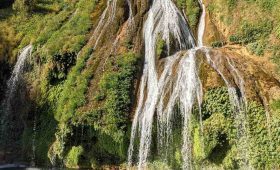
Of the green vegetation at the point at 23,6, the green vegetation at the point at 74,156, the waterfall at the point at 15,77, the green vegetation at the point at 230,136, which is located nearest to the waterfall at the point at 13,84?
the waterfall at the point at 15,77

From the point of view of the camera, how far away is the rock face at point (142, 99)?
80.8 feet

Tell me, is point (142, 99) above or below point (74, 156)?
above

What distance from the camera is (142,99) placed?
1107 inches

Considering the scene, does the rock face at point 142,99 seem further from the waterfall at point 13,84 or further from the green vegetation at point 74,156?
the waterfall at point 13,84

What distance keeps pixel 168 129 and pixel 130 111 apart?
3044mm

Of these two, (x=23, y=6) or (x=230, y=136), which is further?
(x=23, y=6)

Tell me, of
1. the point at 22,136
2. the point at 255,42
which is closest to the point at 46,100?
the point at 22,136

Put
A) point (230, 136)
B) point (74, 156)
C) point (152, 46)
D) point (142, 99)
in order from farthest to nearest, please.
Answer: point (152, 46) < point (74, 156) < point (142, 99) < point (230, 136)

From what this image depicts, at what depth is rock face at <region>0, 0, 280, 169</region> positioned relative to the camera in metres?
24.6

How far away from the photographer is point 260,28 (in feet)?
98.0

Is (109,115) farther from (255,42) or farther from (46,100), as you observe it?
(255,42)

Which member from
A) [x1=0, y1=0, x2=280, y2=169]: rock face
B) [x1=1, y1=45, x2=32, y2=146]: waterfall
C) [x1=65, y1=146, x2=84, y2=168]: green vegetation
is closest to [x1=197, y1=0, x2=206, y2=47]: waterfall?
[x1=0, y1=0, x2=280, y2=169]: rock face

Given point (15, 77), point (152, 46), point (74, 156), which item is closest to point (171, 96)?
point (152, 46)

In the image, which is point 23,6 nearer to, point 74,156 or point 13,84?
point 13,84
